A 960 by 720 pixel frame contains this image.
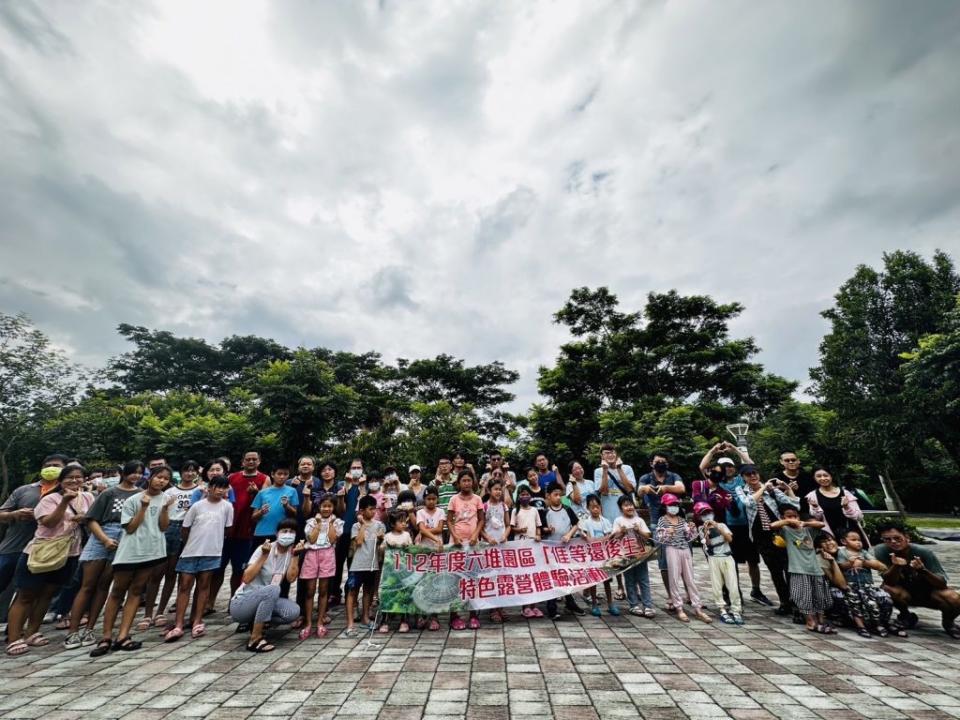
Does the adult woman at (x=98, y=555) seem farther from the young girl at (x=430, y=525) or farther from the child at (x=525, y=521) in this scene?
the child at (x=525, y=521)

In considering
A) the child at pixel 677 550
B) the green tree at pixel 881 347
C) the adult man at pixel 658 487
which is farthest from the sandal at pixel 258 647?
the green tree at pixel 881 347

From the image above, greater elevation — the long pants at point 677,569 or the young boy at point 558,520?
the young boy at point 558,520

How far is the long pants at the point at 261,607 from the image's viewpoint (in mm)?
4145

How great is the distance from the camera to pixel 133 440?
17594 mm

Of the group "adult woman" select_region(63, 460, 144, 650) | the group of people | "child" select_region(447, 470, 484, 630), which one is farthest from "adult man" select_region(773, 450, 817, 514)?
"adult woman" select_region(63, 460, 144, 650)

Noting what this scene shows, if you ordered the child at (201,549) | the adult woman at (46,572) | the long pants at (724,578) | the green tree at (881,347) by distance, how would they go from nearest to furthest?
the adult woman at (46,572)
the child at (201,549)
the long pants at (724,578)
the green tree at (881,347)

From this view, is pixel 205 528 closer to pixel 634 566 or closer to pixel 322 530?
pixel 322 530

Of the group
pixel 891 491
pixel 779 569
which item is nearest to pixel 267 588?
pixel 779 569

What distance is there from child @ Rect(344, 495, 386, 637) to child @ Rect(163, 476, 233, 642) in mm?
1513

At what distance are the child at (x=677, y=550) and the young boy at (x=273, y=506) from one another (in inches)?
185

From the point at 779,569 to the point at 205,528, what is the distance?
6.96 metres

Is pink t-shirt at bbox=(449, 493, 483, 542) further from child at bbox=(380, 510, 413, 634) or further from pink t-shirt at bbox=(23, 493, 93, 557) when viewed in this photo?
pink t-shirt at bbox=(23, 493, 93, 557)

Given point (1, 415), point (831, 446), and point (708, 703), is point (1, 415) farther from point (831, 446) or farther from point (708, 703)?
point (831, 446)

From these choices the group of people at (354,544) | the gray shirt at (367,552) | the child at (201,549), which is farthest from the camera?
the gray shirt at (367,552)
